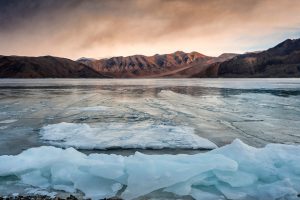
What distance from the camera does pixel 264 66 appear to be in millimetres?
161250

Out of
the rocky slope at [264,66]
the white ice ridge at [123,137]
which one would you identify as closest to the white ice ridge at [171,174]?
the white ice ridge at [123,137]

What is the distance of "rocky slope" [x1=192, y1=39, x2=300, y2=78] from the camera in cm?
14412

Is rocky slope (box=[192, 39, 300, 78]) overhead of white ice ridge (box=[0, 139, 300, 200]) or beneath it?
overhead

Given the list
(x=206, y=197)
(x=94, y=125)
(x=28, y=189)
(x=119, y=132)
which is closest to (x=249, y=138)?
(x=119, y=132)

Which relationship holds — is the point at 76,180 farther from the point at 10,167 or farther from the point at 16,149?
the point at 16,149

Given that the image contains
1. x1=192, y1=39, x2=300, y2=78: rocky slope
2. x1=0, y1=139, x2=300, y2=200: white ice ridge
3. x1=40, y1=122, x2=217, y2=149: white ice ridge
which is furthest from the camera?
x1=192, y1=39, x2=300, y2=78: rocky slope

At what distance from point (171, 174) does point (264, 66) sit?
168636 mm

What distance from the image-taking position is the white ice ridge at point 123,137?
23.5 ft

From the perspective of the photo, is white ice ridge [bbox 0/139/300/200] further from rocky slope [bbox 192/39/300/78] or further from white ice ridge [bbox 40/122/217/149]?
rocky slope [bbox 192/39/300/78]

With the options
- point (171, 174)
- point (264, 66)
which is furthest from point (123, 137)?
point (264, 66)

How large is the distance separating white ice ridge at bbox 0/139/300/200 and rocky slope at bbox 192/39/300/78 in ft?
463

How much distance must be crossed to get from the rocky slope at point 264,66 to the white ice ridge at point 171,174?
14105 cm

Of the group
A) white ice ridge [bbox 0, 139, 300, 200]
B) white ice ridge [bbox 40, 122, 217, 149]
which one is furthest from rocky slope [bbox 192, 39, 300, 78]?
white ice ridge [bbox 0, 139, 300, 200]

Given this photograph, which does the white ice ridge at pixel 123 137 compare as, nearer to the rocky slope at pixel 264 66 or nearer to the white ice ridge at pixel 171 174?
the white ice ridge at pixel 171 174
